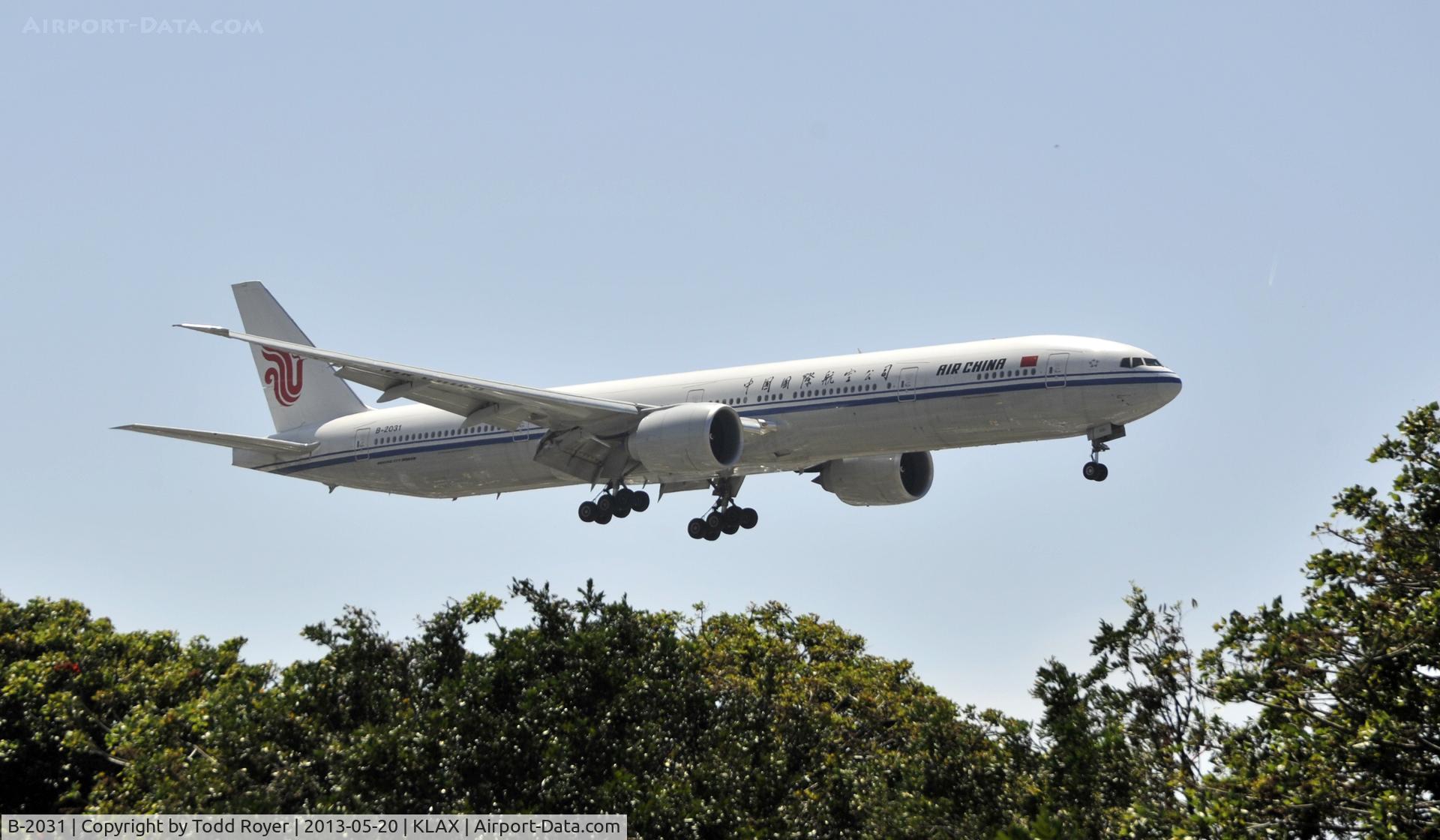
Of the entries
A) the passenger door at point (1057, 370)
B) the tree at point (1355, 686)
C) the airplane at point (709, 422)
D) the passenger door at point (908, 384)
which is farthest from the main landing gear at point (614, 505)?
the tree at point (1355, 686)

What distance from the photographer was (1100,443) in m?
33.6

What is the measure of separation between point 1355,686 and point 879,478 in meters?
23.8

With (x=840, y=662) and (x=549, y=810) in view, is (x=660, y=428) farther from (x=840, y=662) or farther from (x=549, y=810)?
(x=840, y=662)

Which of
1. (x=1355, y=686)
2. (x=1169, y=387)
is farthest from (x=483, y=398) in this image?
(x=1355, y=686)

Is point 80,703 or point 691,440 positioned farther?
point 80,703

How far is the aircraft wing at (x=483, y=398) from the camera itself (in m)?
37.1

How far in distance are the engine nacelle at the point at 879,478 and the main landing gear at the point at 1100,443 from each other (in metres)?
8.72

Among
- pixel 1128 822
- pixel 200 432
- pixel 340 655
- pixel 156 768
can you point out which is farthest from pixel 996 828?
pixel 200 432

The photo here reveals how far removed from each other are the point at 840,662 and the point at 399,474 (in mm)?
15064

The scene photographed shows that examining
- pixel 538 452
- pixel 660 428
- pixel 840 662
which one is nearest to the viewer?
pixel 660 428

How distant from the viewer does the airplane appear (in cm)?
Answer: 3344

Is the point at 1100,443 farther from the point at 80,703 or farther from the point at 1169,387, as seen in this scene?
the point at 80,703

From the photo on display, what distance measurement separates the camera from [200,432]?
4303cm

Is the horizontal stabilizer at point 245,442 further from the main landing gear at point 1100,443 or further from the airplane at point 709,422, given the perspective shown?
the main landing gear at point 1100,443
